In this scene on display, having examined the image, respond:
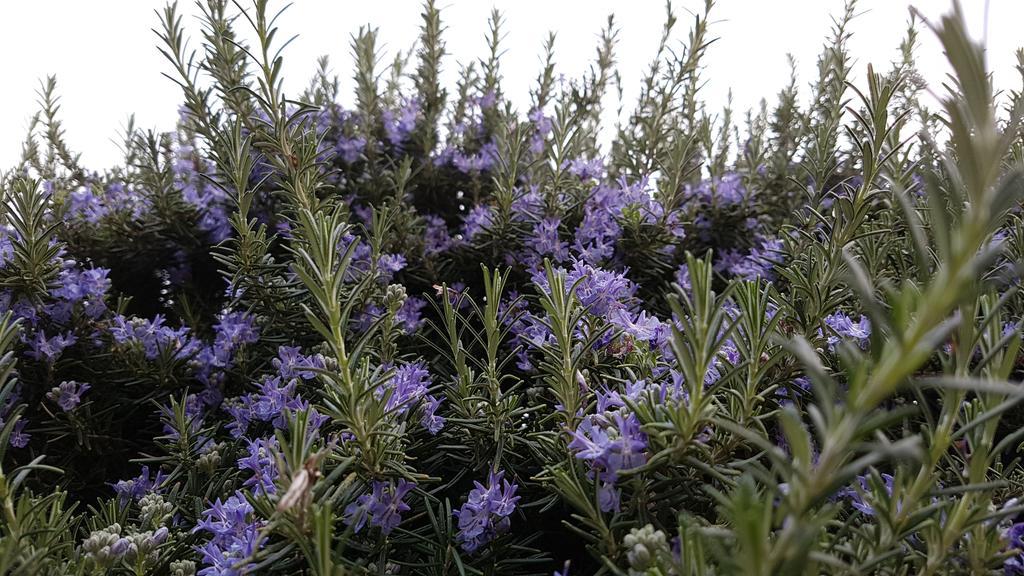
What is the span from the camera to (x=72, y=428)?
1596mm

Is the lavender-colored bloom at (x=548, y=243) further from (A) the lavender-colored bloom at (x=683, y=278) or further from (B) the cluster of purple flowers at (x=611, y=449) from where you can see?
(B) the cluster of purple flowers at (x=611, y=449)

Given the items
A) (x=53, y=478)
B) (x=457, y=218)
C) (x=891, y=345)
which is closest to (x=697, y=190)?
(x=457, y=218)

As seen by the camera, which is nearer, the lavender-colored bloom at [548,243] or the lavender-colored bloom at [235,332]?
the lavender-colored bloom at [235,332]

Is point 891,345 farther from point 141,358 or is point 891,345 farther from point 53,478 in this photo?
point 53,478

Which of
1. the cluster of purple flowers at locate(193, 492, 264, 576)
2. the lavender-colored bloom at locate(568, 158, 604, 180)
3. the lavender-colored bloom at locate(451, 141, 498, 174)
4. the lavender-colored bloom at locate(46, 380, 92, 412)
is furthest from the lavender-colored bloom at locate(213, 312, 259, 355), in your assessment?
the lavender-colored bloom at locate(568, 158, 604, 180)

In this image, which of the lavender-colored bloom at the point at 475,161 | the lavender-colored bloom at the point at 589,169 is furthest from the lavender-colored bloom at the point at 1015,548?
the lavender-colored bloom at the point at 475,161

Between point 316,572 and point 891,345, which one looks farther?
point 316,572

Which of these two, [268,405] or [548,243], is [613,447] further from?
[548,243]

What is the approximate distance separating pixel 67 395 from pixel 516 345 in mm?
1126

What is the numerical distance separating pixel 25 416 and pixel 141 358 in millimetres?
336

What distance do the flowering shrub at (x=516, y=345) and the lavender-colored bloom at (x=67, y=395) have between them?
0.15 ft

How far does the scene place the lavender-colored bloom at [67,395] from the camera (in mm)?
1570

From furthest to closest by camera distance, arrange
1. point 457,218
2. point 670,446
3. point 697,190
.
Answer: point 457,218 → point 697,190 → point 670,446

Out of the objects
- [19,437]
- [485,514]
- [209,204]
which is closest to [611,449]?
[485,514]
